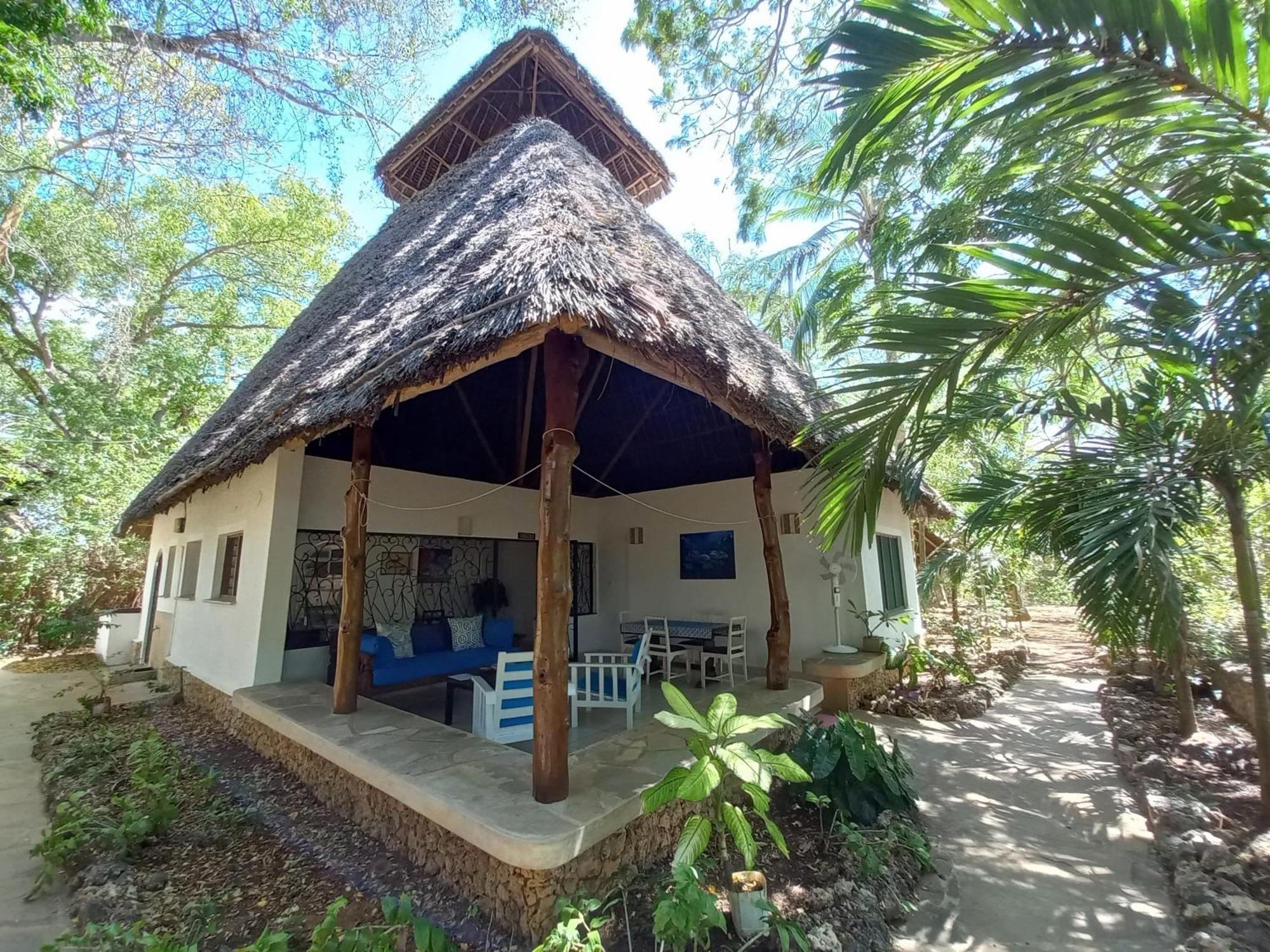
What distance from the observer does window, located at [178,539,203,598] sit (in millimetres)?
7535

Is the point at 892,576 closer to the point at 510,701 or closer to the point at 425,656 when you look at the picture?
the point at 510,701

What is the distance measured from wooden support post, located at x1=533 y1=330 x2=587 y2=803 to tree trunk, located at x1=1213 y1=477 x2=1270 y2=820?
411 centimetres

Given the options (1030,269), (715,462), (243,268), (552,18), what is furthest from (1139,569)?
(243,268)

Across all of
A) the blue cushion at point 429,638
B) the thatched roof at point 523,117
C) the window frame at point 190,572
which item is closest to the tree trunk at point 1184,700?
the blue cushion at point 429,638

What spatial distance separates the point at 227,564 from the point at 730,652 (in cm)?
634

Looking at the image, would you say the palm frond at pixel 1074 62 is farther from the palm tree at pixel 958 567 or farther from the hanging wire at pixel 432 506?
the hanging wire at pixel 432 506

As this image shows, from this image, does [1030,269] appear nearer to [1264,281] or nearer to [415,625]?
[1264,281]

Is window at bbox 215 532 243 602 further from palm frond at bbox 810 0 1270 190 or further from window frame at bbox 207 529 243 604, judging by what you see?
palm frond at bbox 810 0 1270 190

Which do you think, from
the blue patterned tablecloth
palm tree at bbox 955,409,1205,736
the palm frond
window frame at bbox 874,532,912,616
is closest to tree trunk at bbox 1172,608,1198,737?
palm tree at bbox 955,409,1205,736

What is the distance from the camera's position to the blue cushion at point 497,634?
6.91 m

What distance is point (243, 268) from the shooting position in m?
15.2

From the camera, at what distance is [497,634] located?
22.9ft

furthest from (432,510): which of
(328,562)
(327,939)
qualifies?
(327,939)

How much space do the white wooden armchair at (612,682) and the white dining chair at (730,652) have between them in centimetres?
117
